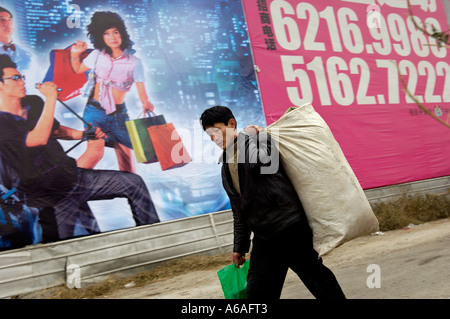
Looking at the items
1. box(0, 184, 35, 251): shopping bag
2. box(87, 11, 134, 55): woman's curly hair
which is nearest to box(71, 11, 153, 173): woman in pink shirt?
box(87, 11, 134, 55): woman's curly hair

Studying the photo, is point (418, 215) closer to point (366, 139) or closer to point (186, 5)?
point (366, 139)

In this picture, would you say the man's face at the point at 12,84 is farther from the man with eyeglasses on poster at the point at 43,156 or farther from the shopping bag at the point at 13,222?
the shopping bag at the point at 13,222

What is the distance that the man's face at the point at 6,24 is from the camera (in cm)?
620

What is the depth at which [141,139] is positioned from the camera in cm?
688

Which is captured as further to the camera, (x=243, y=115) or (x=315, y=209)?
(x=243, y=115)

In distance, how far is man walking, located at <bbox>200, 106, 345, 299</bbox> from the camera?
234cm

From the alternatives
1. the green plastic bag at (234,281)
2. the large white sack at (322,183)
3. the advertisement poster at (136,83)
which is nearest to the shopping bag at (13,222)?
the advertisement poster at (136,83)

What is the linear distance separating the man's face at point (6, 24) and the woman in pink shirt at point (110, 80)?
0.83 metres

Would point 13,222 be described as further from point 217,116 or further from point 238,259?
point 217,116

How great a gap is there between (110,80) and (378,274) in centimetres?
456
